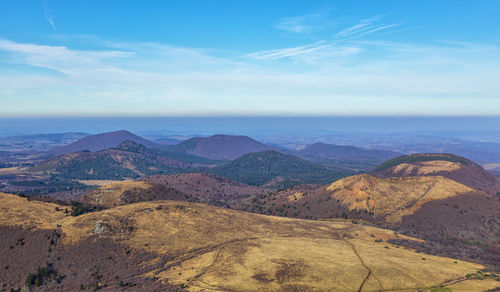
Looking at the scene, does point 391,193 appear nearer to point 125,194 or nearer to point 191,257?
point 191,257

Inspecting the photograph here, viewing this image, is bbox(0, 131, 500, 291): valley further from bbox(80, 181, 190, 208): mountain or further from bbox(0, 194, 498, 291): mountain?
bbox(80, 181, 190, 208): mountain

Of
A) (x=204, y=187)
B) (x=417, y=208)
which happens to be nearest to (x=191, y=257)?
(x=417, y=208)

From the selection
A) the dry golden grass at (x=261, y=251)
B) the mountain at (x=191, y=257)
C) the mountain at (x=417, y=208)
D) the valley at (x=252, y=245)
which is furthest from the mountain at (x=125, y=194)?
the mountain at (x=417, y=208)

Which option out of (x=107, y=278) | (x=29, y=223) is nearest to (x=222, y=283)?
(x=107, y=278)

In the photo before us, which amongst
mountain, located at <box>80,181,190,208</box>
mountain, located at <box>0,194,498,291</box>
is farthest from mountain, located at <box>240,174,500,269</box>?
mountain, located at <box>80,181,190,208</box>

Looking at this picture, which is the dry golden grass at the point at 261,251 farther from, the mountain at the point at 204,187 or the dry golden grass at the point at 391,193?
the mountain at the point at 204,187
